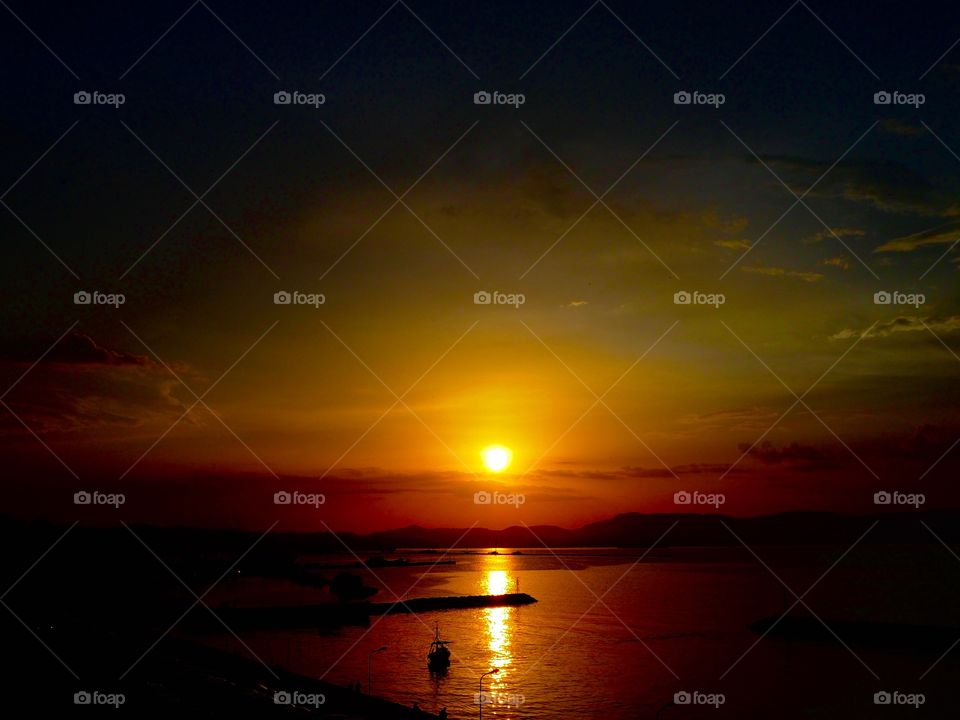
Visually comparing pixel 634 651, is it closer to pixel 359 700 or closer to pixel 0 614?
pixel 359 700

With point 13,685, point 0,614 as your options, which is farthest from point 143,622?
point 13,685

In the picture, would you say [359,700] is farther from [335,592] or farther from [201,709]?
[335,592]

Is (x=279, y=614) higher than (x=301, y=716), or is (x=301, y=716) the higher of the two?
(x=279, y=614)

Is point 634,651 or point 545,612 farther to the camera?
point 545,612

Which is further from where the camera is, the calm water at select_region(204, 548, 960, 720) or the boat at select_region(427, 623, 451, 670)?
the boat at select_region(427, 623, 451, 670)

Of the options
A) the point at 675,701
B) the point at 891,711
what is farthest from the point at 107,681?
the point at 891,711

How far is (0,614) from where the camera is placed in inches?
1885

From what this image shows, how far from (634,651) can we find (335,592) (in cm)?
5315

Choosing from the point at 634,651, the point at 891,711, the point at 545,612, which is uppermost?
the point at 545,612

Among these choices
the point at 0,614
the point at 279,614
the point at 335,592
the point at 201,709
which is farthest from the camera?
the point at 335,592

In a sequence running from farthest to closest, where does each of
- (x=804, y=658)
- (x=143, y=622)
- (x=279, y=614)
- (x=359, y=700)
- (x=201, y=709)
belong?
(x=279, y=614), (x=143, y=622), (x=804, y=658), (x=359, y=700), (x=201, y=709)

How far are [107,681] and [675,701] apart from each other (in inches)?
1138

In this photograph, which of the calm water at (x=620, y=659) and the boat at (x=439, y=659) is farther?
the boat at (x=439, y=659)

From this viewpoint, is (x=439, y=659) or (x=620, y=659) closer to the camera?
(x=439, y=659)
